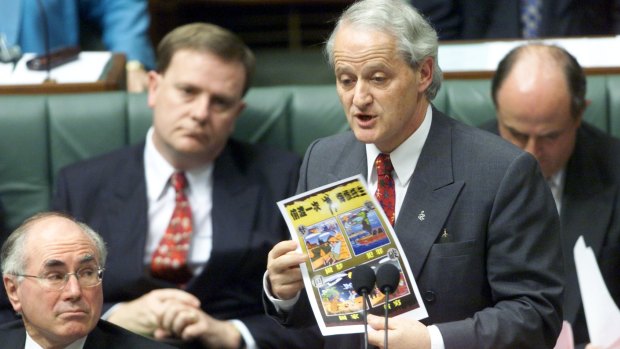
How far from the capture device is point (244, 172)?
358cm

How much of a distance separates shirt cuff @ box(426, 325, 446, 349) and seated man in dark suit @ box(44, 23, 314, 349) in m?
1.14

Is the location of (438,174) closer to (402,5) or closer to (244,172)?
(402,5)

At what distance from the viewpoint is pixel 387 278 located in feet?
6.87

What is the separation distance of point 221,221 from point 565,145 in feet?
3.31

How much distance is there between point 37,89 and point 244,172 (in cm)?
83

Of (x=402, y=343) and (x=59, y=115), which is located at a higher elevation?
(x=402, y=343)

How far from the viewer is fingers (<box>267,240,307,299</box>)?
2.24 metres

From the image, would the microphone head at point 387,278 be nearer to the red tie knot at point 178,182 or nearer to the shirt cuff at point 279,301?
the shirt cuff at point 279,301

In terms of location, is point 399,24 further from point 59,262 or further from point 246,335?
point 246,335

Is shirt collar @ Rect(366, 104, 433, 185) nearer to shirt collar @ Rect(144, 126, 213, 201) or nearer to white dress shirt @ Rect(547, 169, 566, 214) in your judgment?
white dress shirt @ Rect(547, 169, 566, 214)

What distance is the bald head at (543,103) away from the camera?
320cm

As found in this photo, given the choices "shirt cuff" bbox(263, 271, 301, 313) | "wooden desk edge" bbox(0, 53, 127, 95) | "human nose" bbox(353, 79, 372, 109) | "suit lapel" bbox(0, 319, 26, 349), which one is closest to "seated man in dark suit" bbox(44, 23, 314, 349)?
"wooden desk edge" bbox(0, 53, 127, 95)

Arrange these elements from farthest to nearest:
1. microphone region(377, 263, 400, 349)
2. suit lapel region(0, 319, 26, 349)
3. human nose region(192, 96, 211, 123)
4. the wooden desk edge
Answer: the wooden desk edge, human nose region(192, 96, 211, 123), suit lapel region(0, 319, 26, 349), microphone region(377, 263, 400, 349)

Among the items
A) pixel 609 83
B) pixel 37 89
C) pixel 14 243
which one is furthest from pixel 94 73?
pixel 609 83
